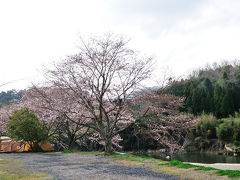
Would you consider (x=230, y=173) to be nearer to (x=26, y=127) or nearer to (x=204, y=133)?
(x=26, y=127)

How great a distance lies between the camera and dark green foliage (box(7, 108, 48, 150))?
15875 mm

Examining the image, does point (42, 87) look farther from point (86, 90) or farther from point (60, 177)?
point (60, 177)

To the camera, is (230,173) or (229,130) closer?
(230,173)

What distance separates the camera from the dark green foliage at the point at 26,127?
15.9 metres

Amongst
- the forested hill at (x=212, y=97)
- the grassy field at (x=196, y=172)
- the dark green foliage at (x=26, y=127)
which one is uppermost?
the forested hill at (x=212, y=97)

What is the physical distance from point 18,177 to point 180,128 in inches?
317

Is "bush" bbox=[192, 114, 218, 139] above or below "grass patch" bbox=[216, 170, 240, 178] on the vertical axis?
above

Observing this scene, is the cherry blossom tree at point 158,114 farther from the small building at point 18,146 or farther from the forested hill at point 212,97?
the forested hill at point 212,97

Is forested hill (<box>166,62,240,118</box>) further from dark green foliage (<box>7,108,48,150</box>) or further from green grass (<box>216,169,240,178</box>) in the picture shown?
green grass (<box>216,169,240,178</box>)

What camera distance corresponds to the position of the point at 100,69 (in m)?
13.0

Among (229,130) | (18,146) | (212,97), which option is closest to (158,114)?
(18,146)

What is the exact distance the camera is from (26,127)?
15875 mm

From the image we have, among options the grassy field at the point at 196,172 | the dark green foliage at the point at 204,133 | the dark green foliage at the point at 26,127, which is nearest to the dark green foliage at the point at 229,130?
the dark green foliage at the point at 204,133

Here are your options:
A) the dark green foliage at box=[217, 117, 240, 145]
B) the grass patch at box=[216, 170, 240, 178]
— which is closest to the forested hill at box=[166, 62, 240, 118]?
the dark green foliage at box=[217, 117, 240, 145]
